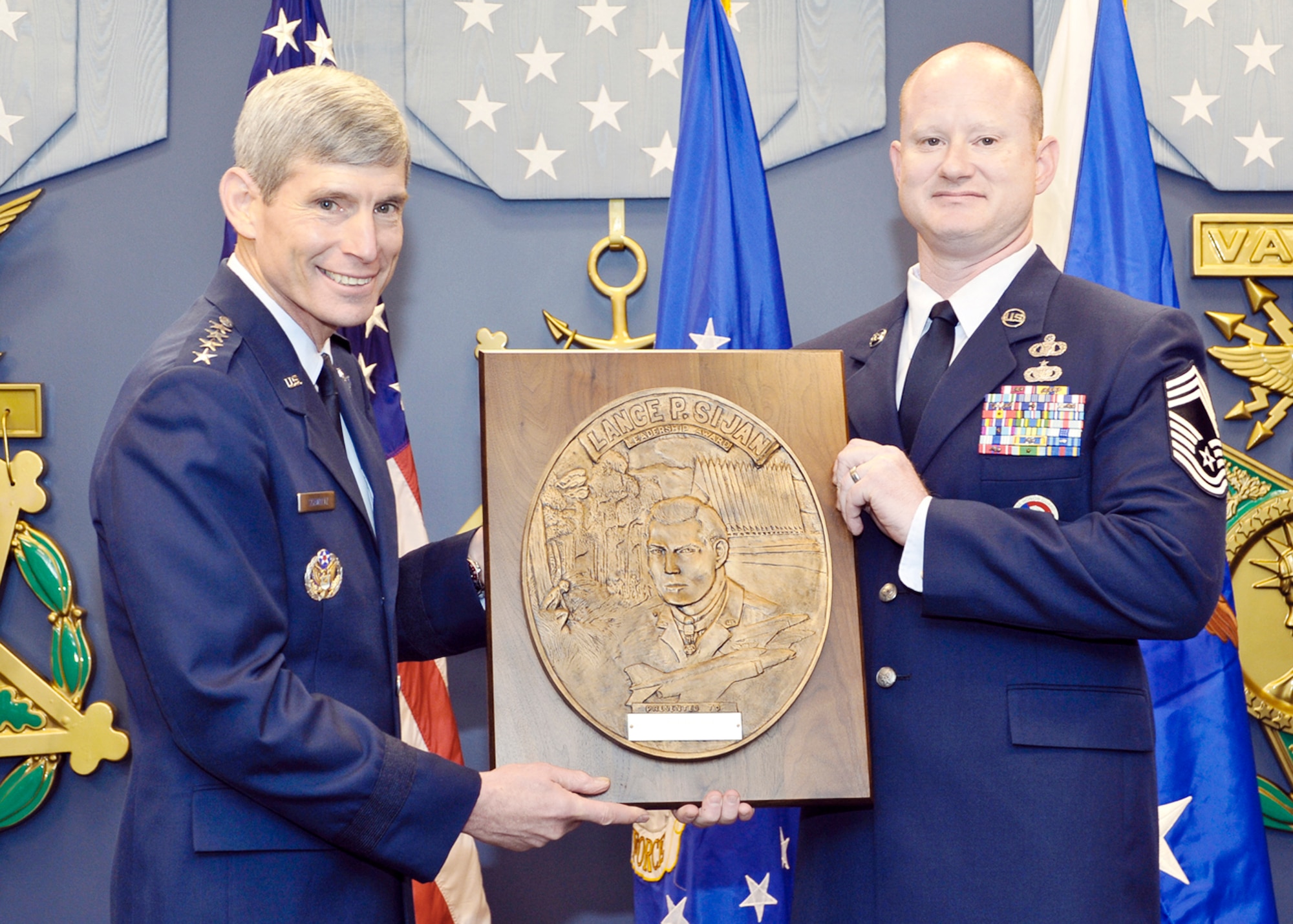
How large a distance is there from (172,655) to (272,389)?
0.41 metres

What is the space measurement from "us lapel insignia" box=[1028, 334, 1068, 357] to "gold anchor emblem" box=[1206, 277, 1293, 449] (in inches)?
67.7

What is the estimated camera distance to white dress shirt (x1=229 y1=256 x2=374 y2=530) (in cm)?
178

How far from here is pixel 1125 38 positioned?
2885mm

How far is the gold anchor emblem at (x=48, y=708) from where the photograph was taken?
3.08 metres

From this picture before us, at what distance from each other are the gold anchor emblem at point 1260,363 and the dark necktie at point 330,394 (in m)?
2.55

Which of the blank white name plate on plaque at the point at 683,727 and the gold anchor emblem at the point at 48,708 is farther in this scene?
the gold anchor emblem at the point at 48,708

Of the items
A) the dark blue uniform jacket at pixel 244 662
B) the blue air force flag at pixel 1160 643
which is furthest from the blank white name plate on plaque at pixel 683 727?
the blue air force flag at pixel 1160 643

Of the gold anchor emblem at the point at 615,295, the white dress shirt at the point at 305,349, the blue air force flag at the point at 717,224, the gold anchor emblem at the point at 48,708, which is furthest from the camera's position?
the gold anchor emblem at the point at 615,295

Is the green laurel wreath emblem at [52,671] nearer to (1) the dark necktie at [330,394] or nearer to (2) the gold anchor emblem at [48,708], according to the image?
(2) the gold anchor emblem at [48,708]

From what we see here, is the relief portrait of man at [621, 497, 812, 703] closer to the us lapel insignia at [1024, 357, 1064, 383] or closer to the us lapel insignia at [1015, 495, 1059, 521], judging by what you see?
the us lapel insignia at [1015, 495, 1059, 521]

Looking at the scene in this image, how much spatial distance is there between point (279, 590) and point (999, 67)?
1.47 m

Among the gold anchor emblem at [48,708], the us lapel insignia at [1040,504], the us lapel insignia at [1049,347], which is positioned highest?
the us lapel insignia at [1049,347]

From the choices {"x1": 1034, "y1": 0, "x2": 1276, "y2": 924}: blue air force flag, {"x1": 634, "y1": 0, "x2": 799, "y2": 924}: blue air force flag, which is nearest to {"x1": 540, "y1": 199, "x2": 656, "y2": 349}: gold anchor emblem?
{"x1": 634, "y1": 0, "x2": 799, "y2": 924}: blue air force flag

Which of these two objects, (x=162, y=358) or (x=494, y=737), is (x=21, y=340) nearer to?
(x=162, y=358)
